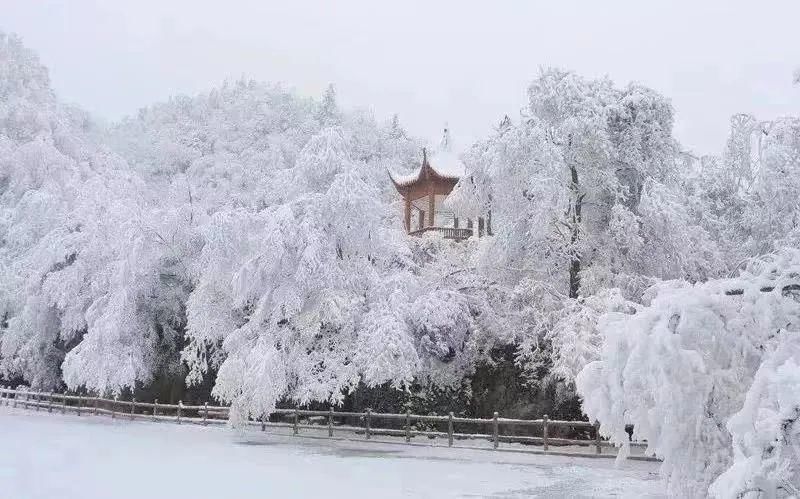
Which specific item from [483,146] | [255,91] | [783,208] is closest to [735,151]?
[783,208]

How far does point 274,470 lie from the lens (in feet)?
50.6

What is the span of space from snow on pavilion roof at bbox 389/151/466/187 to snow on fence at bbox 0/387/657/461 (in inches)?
480

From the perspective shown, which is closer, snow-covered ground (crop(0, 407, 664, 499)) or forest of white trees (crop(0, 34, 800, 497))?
snow-covered ground (crop(0, 407, 664, 499))

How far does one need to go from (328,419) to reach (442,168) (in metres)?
13.2

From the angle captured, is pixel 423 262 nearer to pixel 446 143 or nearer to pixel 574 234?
pixel 574 234

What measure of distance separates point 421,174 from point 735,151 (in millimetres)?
13139

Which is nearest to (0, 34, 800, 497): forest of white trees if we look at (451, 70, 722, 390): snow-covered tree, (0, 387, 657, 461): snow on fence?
(451, 70, 722, 390): snow-covered tree

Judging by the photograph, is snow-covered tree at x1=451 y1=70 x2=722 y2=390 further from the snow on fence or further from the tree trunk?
the snow on fence

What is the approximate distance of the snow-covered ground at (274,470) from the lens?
1284 cm

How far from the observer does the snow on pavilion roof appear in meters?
32.8

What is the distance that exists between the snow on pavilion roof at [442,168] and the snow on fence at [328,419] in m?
12.2

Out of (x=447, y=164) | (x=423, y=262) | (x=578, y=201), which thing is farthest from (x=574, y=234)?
(x=447, y=164)

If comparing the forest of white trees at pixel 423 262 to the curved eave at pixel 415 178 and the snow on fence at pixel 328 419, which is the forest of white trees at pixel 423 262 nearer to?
the snow on fence at pixel 328 419

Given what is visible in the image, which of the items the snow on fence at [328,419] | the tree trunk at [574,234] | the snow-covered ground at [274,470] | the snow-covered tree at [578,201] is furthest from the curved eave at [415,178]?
Answer: the snow-covered ground at [274,470]
